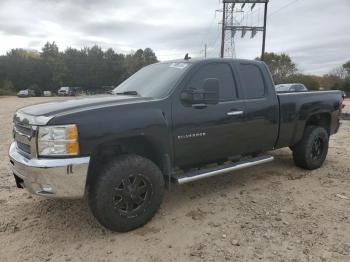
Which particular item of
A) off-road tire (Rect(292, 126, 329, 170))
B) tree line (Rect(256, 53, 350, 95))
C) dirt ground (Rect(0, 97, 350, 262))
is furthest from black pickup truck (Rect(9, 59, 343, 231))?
tree line (Rect(256, 53, 350, 95))

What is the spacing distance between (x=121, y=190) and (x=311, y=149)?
3.78 meters

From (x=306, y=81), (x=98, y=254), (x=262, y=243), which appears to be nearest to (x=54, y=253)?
(x=98, y=254)

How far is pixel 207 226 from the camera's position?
13.3 feet

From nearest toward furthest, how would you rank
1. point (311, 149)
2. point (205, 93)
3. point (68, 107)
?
1. point (68, 107)
2. point (205, 93)
3. point (311, 149)

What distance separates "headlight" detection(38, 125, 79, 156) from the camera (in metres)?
3.43

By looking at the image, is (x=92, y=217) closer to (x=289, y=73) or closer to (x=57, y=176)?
(x=57, y=176)

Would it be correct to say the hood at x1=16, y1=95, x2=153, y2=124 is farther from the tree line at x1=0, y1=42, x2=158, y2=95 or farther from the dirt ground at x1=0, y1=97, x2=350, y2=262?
the tree line at x1=0, y1=42, x2=158, y2=95

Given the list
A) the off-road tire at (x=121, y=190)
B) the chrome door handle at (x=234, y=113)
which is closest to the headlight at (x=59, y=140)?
the off-road tire at (x=121, y=190)

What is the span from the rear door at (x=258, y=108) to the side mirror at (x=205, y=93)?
0.93 m

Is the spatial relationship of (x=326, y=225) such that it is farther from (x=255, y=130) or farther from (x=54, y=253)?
(x=54, y=253)

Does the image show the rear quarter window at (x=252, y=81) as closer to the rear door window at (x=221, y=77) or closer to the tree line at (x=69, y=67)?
the rear door window at (x=221, y=77)

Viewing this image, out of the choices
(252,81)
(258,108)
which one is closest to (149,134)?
(258,108)

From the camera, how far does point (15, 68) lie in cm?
6875

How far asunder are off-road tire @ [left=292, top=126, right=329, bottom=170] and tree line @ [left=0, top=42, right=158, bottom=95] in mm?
61674
